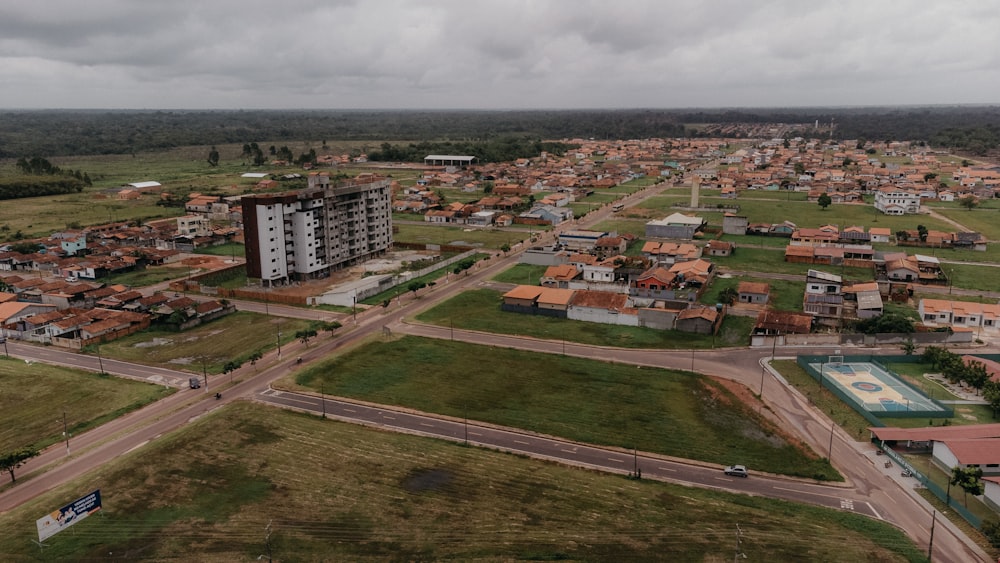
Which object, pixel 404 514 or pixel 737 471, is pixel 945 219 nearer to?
pixel 737 471

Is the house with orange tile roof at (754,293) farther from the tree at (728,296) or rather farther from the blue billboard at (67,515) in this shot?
the blue billboard at (67,515)

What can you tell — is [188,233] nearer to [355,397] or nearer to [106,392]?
[106,392]

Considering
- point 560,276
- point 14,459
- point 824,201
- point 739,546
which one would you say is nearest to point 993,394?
point 739,546

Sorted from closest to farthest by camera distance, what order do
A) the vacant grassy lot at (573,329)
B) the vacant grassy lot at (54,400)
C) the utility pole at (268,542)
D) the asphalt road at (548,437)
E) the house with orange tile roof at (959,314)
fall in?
the utility pole at (268,542) → the asphalt road at (548,437) → the vacant grassy lot at (54,400) → the vacant grassy lot at (573,329) → the house with orange tile roof at (959,314)

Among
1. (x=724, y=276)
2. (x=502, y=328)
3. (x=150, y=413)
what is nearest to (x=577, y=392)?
(x=502, y=328)

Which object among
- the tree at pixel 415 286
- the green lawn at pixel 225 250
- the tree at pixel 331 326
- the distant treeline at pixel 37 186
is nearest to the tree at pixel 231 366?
the tree at pixel 331 326

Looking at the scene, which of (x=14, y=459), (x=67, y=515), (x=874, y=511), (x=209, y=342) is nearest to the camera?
(x=67, y=515)

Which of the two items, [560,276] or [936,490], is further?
[560,276]
